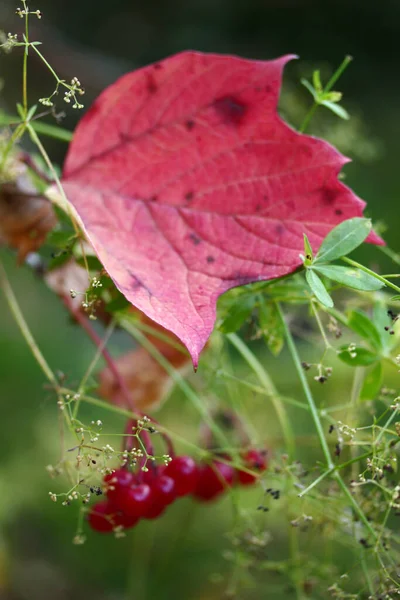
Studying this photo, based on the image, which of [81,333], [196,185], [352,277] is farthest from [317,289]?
[81,333]

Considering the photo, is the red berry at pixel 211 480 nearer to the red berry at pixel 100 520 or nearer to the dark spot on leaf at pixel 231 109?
the red berry at pixel 100 520

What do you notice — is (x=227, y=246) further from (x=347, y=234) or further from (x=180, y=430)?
(x=180, y=430)

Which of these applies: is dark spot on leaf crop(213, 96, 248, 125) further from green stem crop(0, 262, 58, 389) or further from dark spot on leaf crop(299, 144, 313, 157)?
green stem crop(0, 262, 58, 389)

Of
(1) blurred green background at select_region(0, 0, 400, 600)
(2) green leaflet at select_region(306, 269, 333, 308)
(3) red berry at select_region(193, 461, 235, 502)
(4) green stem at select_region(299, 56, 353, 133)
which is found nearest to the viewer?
(2) green leaflet at select_region(306, 269, 333, 308)

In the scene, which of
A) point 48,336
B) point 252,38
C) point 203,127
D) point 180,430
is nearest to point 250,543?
point 203,127

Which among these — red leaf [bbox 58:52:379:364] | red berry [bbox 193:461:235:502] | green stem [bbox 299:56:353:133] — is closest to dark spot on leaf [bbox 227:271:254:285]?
red leaf [bbox 58:52:379:364]
